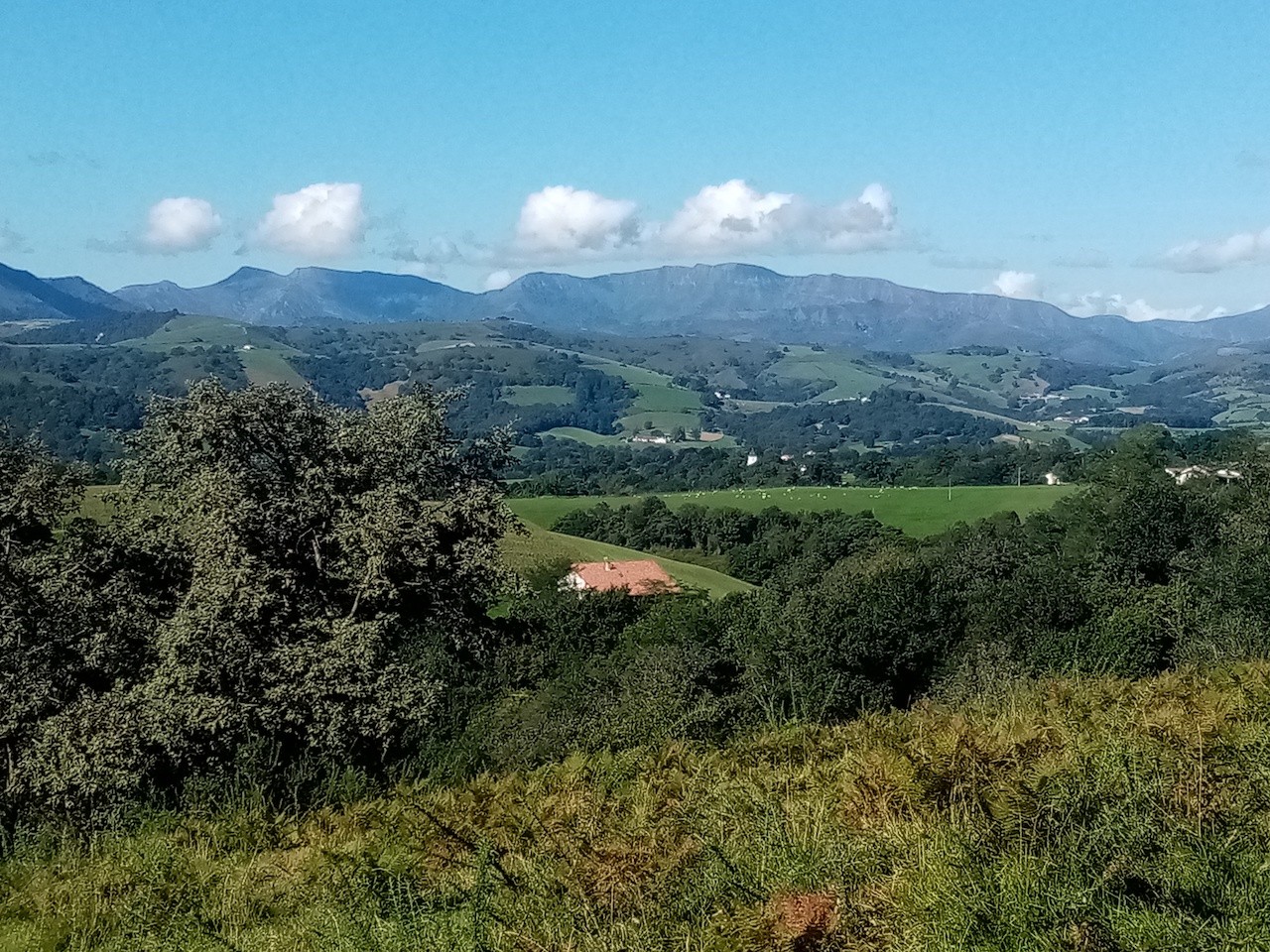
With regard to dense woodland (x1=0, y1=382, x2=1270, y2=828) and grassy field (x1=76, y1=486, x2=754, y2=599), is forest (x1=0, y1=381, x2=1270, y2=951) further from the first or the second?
grassy field (x1=76, y1=486, x2=754, y2=599)

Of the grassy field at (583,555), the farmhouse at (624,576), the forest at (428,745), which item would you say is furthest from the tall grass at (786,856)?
the grassy field at (583,555)

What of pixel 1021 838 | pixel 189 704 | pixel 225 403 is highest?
pixel 225 403

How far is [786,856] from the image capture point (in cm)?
494

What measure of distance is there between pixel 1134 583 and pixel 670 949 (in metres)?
45.5

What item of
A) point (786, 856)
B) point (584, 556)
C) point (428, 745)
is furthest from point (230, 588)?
point (584, 556)

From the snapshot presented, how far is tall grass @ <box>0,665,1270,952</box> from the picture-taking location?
4.19 meters

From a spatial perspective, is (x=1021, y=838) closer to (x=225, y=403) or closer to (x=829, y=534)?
(x=225, y=403)

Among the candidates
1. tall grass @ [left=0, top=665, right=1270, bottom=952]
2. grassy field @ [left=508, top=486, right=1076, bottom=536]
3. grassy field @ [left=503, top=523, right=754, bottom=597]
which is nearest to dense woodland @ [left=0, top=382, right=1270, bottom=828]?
tall grass @ [left=0, top=665, right=1270, bottom=952]

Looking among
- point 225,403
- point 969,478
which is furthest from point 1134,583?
point 969,478

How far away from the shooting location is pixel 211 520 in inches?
A: 503

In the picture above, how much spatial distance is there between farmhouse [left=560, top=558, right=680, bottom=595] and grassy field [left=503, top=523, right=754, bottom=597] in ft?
4.62

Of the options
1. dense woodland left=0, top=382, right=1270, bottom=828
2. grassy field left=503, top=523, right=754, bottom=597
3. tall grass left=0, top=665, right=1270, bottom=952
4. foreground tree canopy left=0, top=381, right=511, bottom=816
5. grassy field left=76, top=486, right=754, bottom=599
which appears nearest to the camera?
tall grass left=0, top=665, right=1270, bottom=952

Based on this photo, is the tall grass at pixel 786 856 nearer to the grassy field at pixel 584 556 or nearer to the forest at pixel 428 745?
the forest at pixel 428 745

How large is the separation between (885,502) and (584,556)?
149 feet
